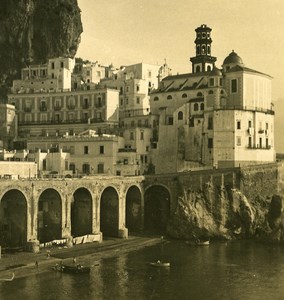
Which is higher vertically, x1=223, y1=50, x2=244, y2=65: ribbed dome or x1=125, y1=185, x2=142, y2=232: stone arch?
x1=223, y1=50, x2=244, y2=65: ribbed dome

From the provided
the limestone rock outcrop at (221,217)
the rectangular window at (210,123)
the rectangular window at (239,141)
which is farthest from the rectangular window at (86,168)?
the rectangular window at (239,141)

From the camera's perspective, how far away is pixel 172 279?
6338 centimetres

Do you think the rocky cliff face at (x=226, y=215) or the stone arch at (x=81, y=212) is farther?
the rocky cliff face at (x=226, y=215)

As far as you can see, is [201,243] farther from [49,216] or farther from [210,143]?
[49,216]

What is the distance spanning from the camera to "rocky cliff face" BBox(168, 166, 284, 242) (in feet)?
284

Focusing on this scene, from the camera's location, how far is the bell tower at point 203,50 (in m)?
116

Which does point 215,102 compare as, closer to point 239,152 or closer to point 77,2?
point 239,152

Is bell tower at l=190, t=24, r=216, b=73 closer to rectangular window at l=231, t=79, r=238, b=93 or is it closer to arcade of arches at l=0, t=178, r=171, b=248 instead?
rectangular window at l=231, t=79, r=238, b=93

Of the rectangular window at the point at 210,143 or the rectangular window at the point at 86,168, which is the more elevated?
the rectangular window at the point at 210,143

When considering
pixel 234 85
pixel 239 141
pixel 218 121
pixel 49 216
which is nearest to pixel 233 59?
pixel 234 85

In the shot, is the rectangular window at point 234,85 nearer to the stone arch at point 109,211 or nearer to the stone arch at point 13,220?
the stone arch at point 109,211

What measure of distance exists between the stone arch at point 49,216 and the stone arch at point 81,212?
543 centimetres

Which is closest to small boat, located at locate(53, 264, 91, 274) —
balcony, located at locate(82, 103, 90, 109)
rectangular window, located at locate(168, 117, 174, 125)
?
rectangular window, located at locate(168, 117, 174, 125)

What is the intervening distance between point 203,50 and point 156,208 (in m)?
39.0
